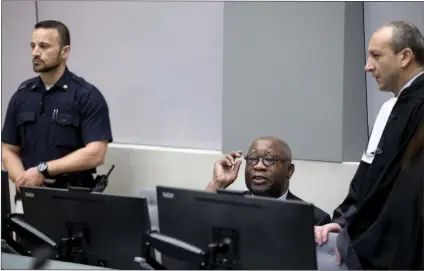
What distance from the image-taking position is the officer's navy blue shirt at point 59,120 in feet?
11.5

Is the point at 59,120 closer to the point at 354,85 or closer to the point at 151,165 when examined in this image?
the point at 151,165

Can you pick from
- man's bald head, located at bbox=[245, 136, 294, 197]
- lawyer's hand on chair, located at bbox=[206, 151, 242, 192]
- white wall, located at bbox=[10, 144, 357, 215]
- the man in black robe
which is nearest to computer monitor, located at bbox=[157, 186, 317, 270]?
the man in black robe

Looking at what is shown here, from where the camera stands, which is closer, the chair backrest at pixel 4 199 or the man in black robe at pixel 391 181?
the chair backrest at pixel 4 199

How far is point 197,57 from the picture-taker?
4020 mm

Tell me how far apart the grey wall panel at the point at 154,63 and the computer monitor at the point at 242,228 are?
2.11 meters

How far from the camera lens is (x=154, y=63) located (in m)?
4.16

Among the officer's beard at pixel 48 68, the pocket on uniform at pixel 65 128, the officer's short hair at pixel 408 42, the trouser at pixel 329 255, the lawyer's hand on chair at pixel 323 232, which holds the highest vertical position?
the officer's short hair at pixel 408 42

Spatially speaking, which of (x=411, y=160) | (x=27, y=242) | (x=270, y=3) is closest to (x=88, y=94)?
(x=270, y=3)

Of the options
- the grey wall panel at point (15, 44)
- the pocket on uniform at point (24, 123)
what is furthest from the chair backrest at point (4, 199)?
the grey wall panel at point (15, 44)

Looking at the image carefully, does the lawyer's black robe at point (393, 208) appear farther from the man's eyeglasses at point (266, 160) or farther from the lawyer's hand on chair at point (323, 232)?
the man's eyeglasses at point (266, 160)

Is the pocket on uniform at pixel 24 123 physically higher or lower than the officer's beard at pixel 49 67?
lower

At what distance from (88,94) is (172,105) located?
0.71 m

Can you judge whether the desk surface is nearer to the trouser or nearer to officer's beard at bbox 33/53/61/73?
the trouser

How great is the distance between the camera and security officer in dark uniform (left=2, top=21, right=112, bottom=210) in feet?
11.5
